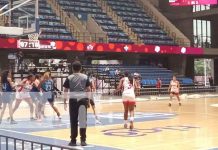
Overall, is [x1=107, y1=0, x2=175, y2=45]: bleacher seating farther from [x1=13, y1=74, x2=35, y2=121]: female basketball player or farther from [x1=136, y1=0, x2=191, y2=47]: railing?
[x1=13, y1=74, x2=35, y2=121]: female basketball player

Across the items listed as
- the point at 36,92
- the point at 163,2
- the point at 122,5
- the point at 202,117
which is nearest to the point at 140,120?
the point at 202,117

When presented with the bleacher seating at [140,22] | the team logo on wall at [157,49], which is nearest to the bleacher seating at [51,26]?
the team logo on wall at [157,49]

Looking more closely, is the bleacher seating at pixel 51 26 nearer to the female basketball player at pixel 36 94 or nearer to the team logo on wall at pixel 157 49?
the team logo on wall at pixel 157 49

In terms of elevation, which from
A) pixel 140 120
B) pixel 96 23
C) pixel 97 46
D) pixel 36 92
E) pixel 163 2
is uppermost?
pixel 163 2

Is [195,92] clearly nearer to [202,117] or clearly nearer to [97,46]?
[97,46]

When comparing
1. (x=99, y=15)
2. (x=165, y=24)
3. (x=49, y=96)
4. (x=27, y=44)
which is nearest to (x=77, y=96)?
(x=49, y=96)

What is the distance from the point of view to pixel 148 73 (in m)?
35.9

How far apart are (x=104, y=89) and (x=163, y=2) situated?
17.1 m

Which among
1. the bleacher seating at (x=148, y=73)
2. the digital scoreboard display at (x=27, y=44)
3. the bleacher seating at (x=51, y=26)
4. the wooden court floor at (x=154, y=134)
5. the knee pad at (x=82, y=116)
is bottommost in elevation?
the wooden court floor at (x=154, y=134)

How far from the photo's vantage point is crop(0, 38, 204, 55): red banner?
27422 millimetres

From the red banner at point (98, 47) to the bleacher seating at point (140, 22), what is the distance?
87.1 inches

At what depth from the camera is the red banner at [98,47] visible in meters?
Result: 27.4

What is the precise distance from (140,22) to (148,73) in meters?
6.80

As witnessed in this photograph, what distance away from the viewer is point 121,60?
129 feet
